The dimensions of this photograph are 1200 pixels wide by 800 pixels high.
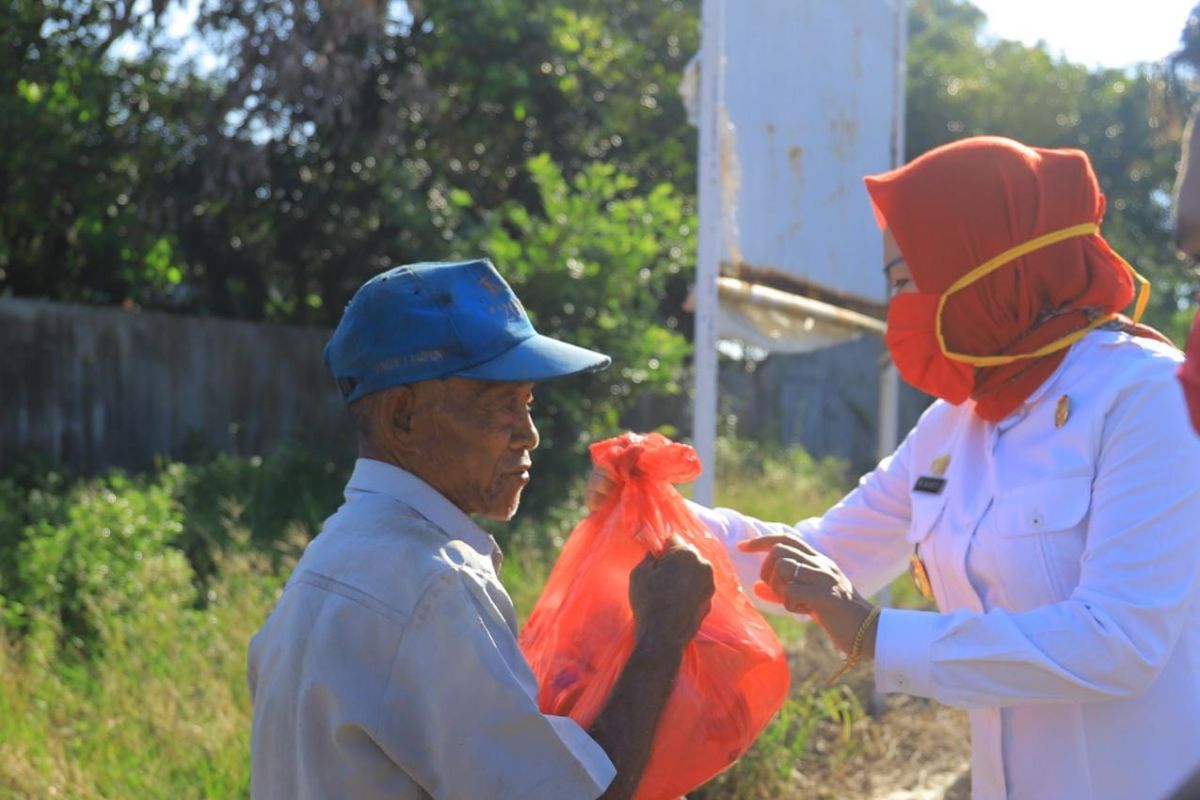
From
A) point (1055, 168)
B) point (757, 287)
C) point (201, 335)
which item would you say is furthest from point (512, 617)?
point (201, 335)

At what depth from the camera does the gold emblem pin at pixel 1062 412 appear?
95.0 inches

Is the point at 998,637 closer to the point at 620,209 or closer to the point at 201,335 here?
the point at 620,209

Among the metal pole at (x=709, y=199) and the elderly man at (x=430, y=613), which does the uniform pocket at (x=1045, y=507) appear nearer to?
the elderly man at (x=430, y=613)

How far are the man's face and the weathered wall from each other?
841 cm

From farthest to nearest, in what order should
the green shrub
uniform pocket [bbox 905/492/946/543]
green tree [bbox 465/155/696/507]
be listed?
green tree [bbox 465/155/696/507] → the green shrub → uniform pocket [bbox 905/492/946/543]

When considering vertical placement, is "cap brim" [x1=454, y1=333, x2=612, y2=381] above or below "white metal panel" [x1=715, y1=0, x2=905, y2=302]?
below

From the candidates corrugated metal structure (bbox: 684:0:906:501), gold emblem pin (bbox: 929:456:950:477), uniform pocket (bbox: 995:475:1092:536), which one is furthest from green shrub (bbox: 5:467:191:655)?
uniform pocket (bbox: 995:475:1092:536)

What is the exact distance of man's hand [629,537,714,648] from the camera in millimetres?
2170

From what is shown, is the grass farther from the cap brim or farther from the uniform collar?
the cap brim

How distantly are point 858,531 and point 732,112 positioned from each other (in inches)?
76.2

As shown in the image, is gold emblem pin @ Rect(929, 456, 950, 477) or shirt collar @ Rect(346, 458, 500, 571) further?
gold emblem pin @ Rect(929, 456, 950, 477)

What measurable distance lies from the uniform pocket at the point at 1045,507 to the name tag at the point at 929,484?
199 millimetres

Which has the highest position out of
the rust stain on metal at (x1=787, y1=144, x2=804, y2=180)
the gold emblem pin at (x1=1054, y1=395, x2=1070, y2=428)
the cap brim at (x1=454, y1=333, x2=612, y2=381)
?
the rust stain on metal at (x1=787, y1=144, x2=804, y2=180)

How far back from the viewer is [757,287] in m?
4.61
